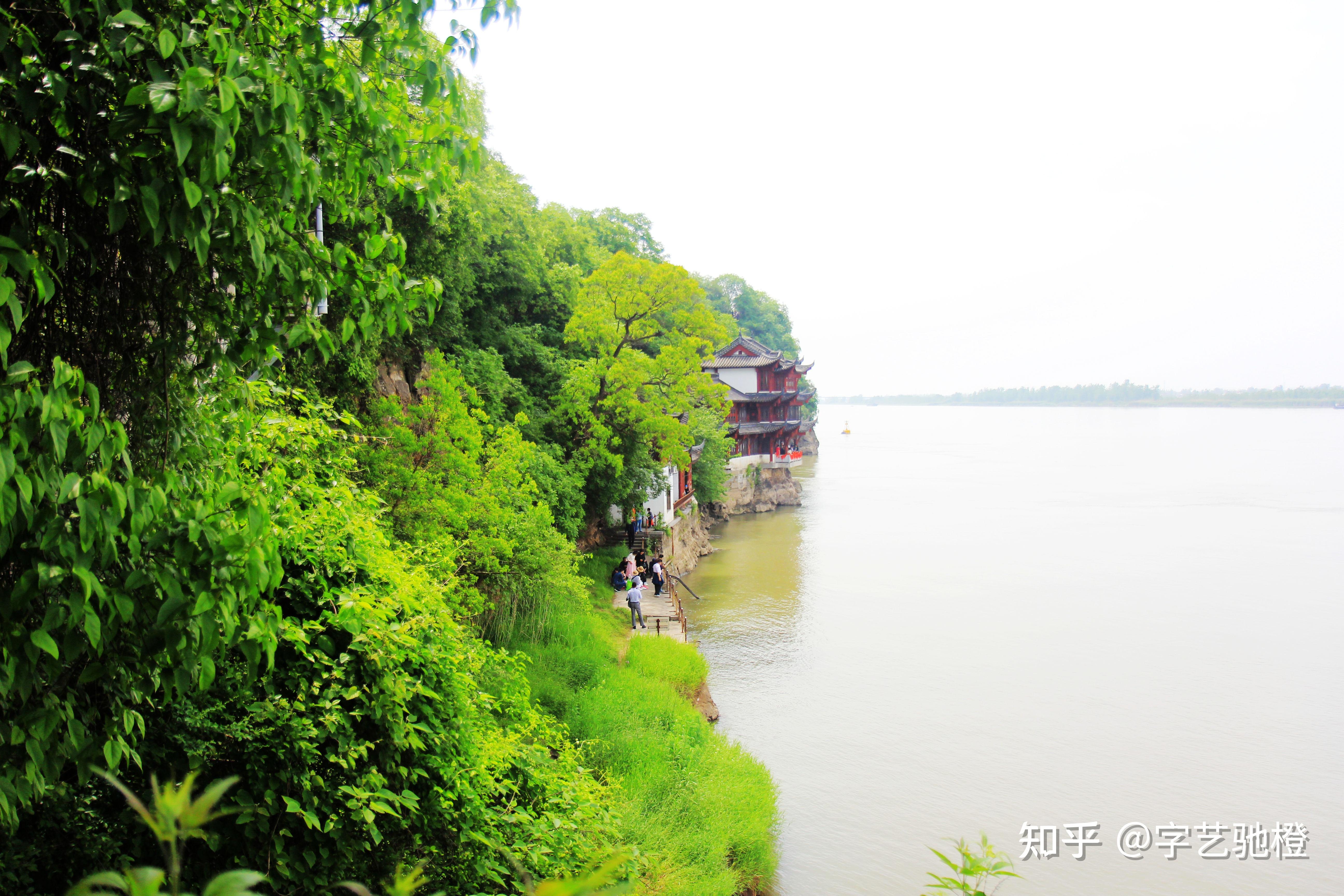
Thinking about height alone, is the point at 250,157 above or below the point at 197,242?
above

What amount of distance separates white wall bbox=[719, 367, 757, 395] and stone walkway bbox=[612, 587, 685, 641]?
2874 cm

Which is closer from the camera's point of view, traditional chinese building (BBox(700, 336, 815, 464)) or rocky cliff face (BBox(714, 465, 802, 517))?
rocky cliff face (BBox(714, 465, 802, 517))

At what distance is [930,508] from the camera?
149 ft

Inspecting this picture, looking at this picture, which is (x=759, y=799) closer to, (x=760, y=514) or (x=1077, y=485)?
(x=760, y=514)

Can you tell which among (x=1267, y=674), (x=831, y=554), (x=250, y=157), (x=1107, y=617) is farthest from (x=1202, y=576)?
(x=250, y=157)

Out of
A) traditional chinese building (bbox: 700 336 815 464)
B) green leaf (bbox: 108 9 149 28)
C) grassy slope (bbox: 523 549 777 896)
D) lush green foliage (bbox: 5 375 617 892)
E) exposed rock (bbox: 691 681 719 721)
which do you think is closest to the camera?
green leaf (bbox: 108 9 149 28)

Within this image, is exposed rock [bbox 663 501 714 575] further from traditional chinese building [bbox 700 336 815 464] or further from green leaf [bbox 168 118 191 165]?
green leaf [bbox 168 118 191 165]

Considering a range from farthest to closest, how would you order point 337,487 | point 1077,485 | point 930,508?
point 1077,485
point 930,508
point 337,487

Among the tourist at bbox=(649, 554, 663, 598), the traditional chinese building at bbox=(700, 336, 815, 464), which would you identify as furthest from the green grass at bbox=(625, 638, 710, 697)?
the traditional chinese building at bbox=(700, 336, 815, 464)

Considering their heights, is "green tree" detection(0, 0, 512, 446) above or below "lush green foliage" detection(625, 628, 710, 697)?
above

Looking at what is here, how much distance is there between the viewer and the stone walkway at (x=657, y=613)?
18062 millimetres

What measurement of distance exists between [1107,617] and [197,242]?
26.3 metres

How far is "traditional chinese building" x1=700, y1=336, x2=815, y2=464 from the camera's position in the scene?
48.2 m

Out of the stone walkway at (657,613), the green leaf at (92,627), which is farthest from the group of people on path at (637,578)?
the green leaf at (92,627)
